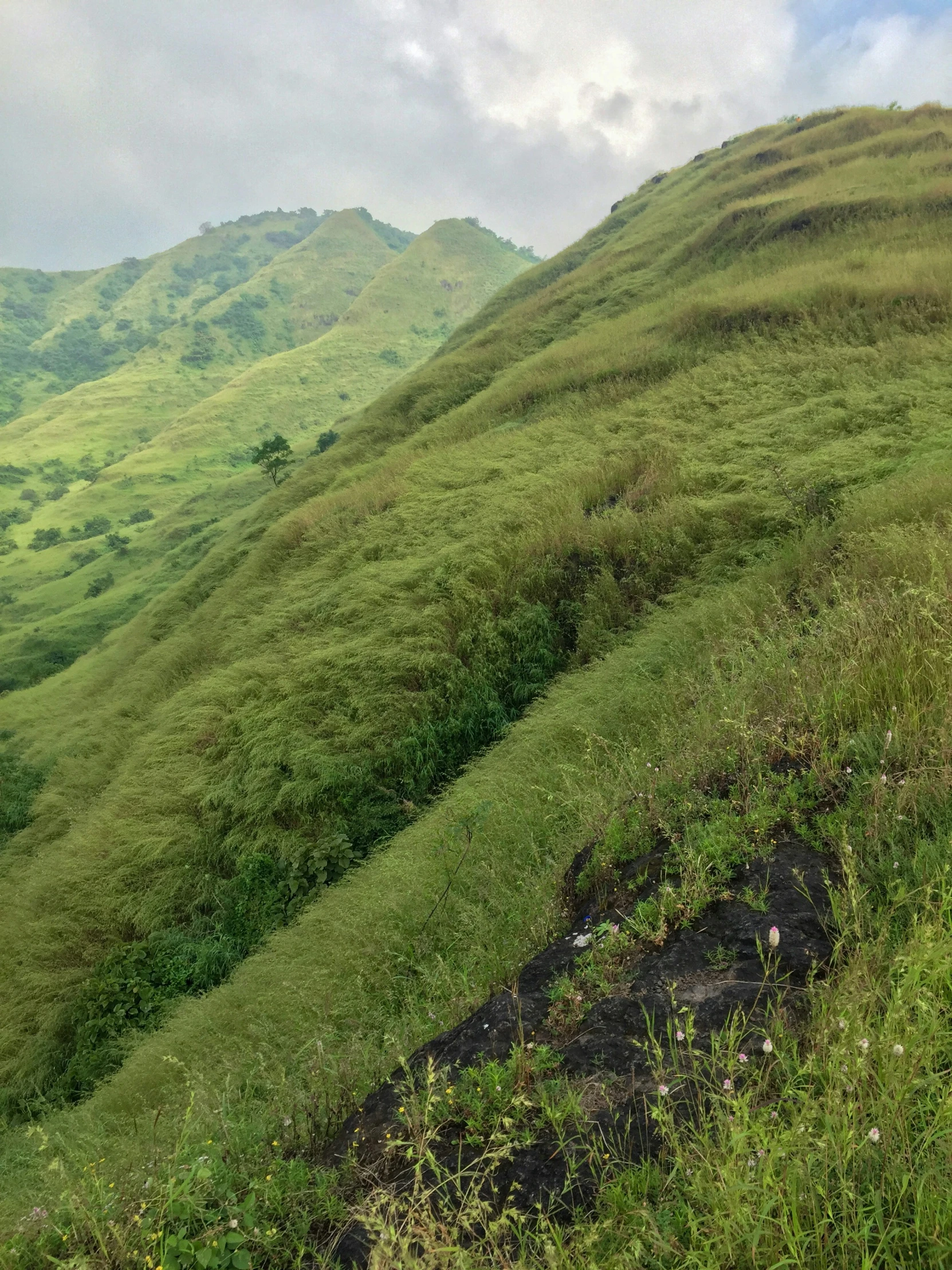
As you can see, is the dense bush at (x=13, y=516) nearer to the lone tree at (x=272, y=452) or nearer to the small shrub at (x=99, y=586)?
the small shrub at (x=99, y=586)

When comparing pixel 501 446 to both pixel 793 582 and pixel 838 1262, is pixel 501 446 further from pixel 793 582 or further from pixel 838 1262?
pixel 838 1262

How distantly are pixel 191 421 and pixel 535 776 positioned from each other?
96793 mm

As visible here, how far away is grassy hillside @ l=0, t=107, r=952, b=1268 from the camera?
1753mm

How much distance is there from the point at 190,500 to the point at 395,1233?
68.0 metres

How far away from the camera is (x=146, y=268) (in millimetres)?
199500

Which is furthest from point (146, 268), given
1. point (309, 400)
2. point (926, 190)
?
point (926, 190)

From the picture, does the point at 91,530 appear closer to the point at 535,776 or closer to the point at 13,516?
the point at 13,516

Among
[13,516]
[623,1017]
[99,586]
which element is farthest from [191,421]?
[623,1017]

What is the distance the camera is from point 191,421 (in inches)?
3433

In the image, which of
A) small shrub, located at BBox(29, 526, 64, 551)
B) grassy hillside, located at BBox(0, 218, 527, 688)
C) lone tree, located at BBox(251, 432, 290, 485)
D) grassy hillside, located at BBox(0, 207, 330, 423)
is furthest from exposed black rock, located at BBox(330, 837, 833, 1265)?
grassy hillside, located at BBox(0, 207, 330, 423)

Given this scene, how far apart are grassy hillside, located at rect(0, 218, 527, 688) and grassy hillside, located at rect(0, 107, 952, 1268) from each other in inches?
1142

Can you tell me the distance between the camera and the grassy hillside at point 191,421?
159ft

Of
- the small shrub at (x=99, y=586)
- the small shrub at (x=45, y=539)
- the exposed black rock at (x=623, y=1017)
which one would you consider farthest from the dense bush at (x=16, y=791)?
the small shrub at (x=45, y=539)

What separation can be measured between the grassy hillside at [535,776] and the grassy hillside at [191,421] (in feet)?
95.2
